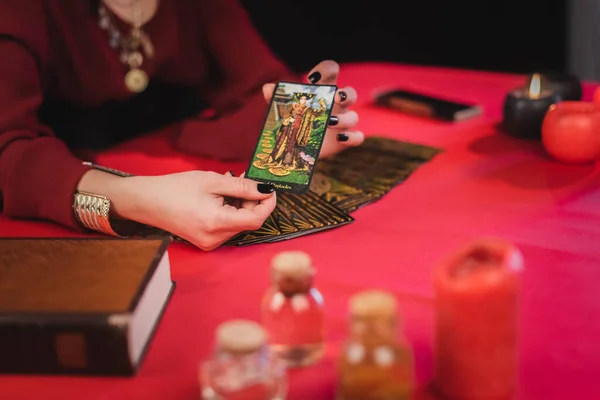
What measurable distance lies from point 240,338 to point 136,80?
939 mm

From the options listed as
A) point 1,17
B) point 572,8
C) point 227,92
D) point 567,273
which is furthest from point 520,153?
point 572,8

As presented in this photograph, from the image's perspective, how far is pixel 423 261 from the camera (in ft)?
3.12

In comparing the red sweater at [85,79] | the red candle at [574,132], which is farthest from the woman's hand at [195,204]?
the red candle at [574,132]

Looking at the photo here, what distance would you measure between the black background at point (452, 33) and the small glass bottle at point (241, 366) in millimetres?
2171

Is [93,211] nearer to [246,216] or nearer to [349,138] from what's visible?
[246,216]

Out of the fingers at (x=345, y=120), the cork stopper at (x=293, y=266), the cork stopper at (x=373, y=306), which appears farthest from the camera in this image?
the fingers at (x=345, y=120)

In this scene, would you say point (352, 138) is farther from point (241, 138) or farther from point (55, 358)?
point (55, 358)

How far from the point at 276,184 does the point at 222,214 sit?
0.39 feet

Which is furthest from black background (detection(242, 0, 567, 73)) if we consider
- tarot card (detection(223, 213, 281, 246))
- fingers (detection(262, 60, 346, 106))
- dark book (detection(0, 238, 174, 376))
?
dark book (detection(0, 238, 174, 376))

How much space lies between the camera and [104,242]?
0.86 m

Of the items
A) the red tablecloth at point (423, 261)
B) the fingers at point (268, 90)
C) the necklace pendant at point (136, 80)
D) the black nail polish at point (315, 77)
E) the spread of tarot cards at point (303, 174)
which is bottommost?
the red tablecloth at point (423, 261)

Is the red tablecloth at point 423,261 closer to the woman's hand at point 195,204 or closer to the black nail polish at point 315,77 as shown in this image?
the woman's hand at point 195,204

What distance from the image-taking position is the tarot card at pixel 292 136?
1060mm

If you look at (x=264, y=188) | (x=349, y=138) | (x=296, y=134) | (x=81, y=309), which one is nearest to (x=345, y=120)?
(x=349, y=138)
